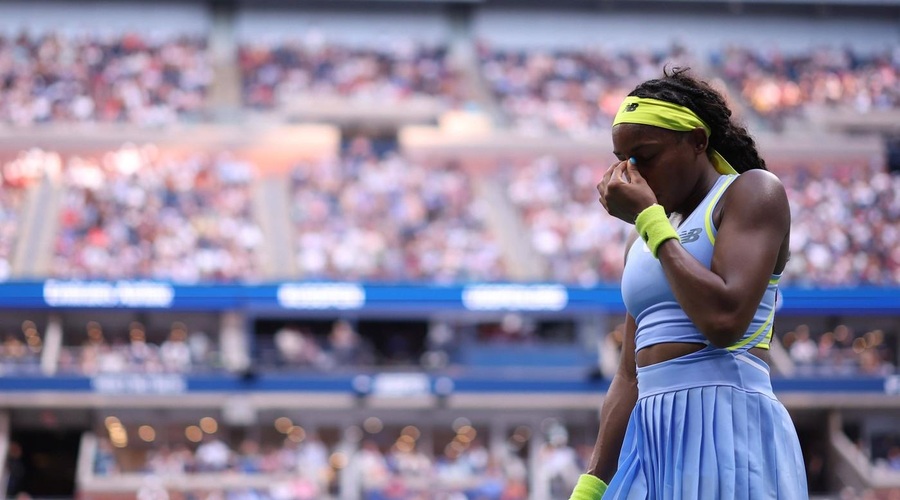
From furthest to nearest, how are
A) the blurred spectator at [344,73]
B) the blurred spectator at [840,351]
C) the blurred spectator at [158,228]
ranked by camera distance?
1. the blurred spectator at [344,73]
2. the blurred spectator at [840,351]
3. the blurred spectator at [158,228]

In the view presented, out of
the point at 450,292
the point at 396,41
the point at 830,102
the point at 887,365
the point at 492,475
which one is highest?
the point at 396,41

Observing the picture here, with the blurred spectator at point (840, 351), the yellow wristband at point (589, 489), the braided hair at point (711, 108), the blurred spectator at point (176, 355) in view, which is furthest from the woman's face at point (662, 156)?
the blurred spectator at point (840, 351)

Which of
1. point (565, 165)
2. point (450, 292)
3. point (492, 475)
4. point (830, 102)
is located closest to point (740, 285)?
point (492, 475)

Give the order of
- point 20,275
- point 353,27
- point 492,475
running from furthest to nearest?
point 353,27 → point 20,275 → point 492,475

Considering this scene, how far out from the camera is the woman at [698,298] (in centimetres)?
327

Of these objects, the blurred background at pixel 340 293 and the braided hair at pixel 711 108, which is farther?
the blurred background at pixel 340 293

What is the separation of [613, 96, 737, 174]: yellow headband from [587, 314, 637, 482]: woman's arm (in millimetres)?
646

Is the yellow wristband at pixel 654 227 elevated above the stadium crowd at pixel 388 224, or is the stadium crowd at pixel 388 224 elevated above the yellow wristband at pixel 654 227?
the stadium crowd at pixel 388 224

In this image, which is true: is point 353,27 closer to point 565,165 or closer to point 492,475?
point 565,165

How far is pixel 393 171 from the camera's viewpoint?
30312 mm

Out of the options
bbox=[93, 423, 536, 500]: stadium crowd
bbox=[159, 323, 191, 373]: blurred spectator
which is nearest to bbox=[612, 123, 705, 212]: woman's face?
bbox=[93, 423, 536, 500]: stadium crowd

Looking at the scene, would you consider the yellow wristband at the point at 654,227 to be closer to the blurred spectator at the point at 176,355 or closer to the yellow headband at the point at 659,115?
the yellow headband at the point at 659,115

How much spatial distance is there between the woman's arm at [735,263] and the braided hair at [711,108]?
0.95 ft

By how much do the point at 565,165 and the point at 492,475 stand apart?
38.0ft
